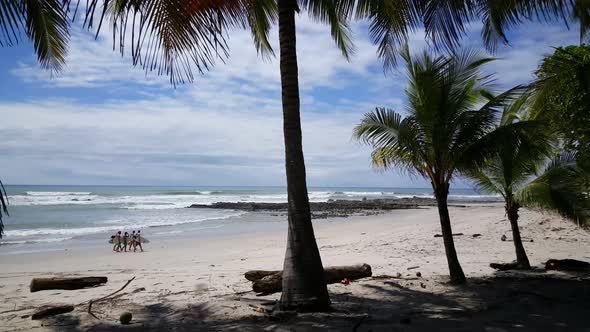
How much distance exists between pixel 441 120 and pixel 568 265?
4251 millimetres

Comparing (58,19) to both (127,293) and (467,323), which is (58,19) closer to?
(127,293)

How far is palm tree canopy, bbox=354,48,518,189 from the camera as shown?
7676mm

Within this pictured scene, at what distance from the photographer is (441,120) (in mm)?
7672

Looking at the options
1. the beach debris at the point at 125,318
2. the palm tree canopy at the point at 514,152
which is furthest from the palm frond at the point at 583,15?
the beach debris at the point at 125,318

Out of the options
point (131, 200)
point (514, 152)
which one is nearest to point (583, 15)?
point (514, 152)

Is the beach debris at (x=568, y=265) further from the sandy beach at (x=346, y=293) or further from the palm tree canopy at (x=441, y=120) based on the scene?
the palm tree canopy at (x=441, y=120)

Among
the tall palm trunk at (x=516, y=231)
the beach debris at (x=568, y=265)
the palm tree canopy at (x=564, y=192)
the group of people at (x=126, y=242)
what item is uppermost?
the palm tree canopy at (x=564, y=192)

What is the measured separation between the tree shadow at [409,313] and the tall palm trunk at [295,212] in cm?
29

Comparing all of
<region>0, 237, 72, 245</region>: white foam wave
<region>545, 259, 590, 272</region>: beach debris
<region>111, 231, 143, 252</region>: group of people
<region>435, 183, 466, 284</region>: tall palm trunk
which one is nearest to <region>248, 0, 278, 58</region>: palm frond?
<region>435, 183, 466, 284</region>: tall palm trunk

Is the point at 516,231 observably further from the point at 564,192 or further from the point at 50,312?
the point at 50,312

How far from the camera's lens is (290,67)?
6020 mm

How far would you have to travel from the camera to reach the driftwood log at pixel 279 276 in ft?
24.3

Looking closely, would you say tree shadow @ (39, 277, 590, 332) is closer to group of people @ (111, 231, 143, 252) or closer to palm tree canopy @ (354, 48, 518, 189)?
palm tree canopy @ (354, 48, 518, 189)

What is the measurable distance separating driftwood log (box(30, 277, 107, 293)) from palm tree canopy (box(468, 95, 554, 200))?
7455 mm
